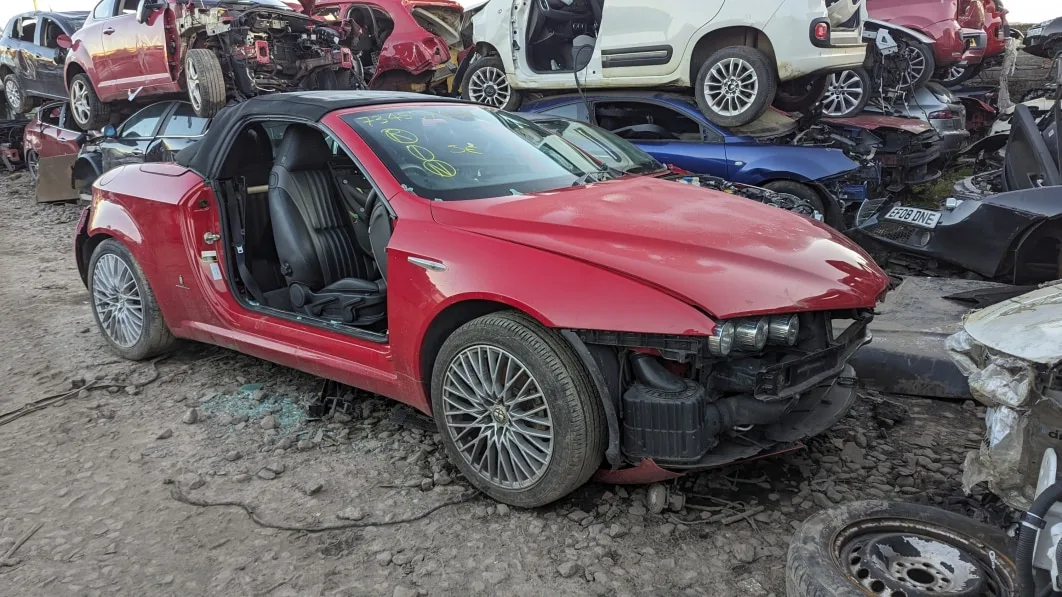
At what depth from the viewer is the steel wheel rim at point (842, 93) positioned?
888cm

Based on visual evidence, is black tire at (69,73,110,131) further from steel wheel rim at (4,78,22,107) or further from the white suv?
the white suv

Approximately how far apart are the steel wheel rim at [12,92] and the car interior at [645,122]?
1148 cm

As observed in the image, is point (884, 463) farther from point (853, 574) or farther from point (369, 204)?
point (369, 204)

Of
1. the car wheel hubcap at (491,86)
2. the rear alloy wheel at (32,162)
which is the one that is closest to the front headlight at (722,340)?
the car wheel hubcap at (491,86)

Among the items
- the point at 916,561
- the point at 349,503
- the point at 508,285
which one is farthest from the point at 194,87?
the point at 916,561

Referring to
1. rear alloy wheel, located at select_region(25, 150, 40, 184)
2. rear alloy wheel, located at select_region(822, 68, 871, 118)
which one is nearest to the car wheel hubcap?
rear alloy wheel, located at select_region(822, 68, 871, 118)

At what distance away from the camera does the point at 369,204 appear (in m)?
3.69

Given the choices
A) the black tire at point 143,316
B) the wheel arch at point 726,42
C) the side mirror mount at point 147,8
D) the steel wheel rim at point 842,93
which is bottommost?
the black tire at point 143,316

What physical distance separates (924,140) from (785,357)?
6320mm

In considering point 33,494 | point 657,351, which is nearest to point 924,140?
point 657,351

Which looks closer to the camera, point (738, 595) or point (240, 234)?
point (738, 595)

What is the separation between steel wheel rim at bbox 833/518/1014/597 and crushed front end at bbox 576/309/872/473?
457 mm

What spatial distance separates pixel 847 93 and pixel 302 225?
7409mm

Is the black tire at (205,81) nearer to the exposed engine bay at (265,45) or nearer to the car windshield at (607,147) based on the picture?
the exposed engine bay at (265,45)
